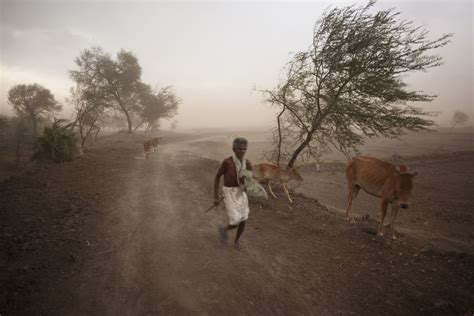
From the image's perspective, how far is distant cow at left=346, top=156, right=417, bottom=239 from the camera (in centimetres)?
608

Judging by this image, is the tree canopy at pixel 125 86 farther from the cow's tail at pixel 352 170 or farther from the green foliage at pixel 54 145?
the cow's tail at pixel 352 170

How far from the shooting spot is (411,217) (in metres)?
10.1

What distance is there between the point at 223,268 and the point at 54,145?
13337 millimetres

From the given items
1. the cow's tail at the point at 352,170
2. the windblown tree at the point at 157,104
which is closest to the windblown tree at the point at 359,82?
the cow's tail at the point at 352,170

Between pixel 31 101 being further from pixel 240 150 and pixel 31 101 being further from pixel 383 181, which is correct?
pixel 383 181

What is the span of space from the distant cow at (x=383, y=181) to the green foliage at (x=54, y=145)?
48.1 feet

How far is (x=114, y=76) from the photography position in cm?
3619

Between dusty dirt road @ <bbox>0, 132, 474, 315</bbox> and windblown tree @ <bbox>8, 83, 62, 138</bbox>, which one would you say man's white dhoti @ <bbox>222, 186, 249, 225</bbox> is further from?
windblown tree @ <bbox>8, 83, 62, 138</bbox>

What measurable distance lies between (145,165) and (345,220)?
11.8m

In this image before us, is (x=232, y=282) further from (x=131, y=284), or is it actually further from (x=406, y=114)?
(x=406, y=114)

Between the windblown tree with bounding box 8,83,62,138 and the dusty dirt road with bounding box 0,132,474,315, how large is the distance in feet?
107

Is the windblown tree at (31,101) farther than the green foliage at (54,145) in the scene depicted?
Yes

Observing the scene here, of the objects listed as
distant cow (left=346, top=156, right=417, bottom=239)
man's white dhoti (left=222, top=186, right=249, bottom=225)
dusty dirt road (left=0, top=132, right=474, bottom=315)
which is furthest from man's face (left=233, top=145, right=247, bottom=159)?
distant cow (left=346, top=156, right=417, bottom=239)

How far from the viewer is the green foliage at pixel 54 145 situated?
13.7m
